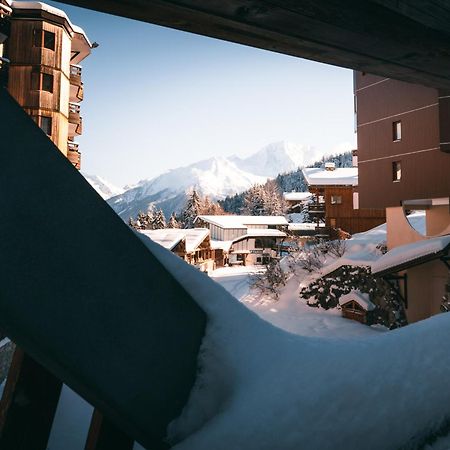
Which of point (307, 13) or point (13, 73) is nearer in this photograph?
point (307, 13)

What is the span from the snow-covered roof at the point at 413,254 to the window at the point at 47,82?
50.8 feet

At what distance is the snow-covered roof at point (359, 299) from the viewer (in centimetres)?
1842

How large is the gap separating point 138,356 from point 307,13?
1.01 meters

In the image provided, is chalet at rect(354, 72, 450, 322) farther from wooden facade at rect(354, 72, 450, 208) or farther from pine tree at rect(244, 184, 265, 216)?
pine tree at rect(244, 184, 265, 216)

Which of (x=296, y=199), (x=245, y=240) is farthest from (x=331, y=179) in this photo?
(x=296, y=199)

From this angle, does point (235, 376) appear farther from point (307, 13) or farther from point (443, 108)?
point (443, 108)

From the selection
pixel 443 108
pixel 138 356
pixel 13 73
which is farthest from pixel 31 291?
pixel 13 73

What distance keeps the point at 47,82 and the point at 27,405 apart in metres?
17.4

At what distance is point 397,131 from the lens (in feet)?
51.8

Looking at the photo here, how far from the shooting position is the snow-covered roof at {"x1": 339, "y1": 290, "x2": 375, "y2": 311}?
1842 cm

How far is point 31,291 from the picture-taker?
0.74 m

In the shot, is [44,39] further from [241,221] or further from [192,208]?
[192,208]

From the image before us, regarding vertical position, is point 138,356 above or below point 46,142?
below

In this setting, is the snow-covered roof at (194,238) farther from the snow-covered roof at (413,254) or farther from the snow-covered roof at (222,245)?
the snow-covered roof at (413,254)
